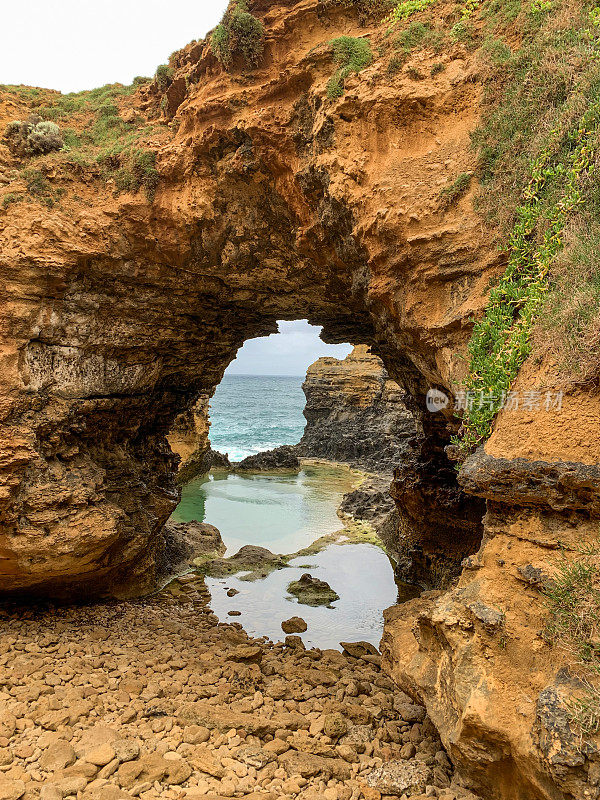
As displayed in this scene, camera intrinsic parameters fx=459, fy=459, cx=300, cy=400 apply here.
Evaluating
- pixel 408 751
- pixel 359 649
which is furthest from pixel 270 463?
pixel 408 751

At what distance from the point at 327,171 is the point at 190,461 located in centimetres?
2119

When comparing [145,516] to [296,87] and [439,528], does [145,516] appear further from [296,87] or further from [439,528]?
[296,87]

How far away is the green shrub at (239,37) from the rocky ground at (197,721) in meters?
9.19

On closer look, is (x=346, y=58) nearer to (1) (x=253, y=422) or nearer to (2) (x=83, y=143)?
(2) (x=83, y=143)

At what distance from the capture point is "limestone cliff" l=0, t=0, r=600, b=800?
12.5 feet

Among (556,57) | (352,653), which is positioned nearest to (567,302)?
(556,57)

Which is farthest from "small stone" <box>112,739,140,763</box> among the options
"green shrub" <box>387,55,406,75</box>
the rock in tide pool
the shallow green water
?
the shallow green water

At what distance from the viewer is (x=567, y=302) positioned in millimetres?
4277

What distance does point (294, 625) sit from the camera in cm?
924

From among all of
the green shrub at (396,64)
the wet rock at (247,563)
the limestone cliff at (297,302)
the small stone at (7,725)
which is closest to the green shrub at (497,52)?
the limestone cliff at (297,302)

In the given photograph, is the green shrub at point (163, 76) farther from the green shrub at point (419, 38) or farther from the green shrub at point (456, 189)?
the green shrub at point (456, 189)

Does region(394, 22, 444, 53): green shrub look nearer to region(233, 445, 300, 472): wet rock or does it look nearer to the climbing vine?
the climbing vine

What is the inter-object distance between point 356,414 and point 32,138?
2906cm

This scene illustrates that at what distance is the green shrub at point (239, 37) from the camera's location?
697 centimetres
